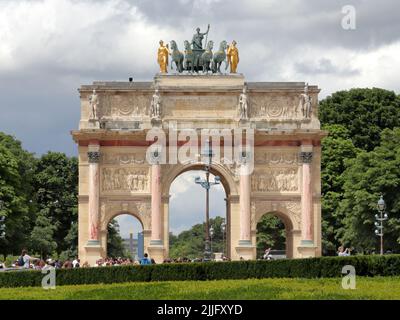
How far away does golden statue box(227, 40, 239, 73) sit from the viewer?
231 feet

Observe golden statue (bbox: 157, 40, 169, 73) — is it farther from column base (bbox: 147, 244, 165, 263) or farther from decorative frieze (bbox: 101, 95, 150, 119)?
column base (bbox: 147, 244, 165, 263)

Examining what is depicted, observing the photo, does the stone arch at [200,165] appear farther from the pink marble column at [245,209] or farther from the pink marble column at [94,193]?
the pink marble column at [94,193]

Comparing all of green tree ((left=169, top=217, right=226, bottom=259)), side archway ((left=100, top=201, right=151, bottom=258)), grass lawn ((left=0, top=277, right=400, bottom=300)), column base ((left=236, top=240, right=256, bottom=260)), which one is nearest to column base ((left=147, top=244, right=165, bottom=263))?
side archway ((left=100, top=201, right=151, bottom=258))

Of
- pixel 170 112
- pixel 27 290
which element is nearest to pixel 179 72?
pixel 170 112

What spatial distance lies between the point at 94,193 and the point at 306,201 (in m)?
12.8

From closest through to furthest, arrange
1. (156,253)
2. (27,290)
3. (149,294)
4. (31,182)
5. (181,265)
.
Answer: (149,294)
(27,290)
(181,265)
(156,253)
(31,182)

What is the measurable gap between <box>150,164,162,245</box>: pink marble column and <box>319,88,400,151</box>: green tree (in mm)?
24281

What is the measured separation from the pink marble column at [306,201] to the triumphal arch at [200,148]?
0.20 feet

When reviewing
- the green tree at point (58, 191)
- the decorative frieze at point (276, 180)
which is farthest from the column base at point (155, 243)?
the green tree at point (58, 191)

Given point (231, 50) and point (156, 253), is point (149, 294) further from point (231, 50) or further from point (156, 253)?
point (231, 50)

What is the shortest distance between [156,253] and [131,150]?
652 centimetres

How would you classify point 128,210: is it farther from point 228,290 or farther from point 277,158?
point 228,290

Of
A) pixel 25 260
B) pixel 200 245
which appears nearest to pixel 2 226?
pixel 25 260

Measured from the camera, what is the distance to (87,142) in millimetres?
69188
